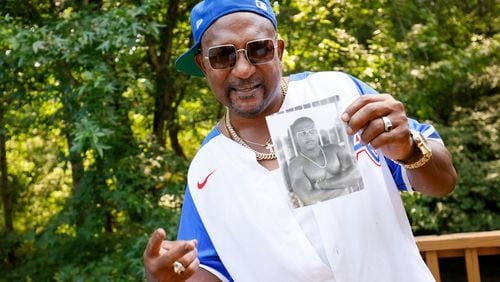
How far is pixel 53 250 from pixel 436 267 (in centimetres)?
308

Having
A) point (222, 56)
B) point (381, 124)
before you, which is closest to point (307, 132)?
point (381, 124)

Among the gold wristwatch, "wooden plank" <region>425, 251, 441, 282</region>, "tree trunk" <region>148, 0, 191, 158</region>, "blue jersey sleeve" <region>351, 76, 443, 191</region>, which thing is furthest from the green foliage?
the gold wristwatch

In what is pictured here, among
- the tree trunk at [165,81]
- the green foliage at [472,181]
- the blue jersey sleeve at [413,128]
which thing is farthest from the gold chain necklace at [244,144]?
the green foliage at [472,181]

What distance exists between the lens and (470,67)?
6.04 metres

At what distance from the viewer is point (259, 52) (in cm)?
Answer: 165

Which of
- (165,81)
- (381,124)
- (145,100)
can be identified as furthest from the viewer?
(165,81)

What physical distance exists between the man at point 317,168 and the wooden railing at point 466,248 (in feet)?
4.62

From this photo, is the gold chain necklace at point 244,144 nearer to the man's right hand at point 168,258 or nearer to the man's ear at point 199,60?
the man's ear at point 199,60

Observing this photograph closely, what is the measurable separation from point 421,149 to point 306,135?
0.28 metres

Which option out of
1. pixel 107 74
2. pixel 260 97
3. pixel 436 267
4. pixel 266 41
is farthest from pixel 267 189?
pixel 107 74

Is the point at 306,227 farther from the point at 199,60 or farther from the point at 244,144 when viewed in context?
the point at 199,60

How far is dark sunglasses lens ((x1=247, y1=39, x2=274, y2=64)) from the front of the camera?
5.39 feet

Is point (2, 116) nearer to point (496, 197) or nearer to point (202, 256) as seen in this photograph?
point (202, 256)

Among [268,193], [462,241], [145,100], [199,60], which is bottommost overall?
[462,241]
